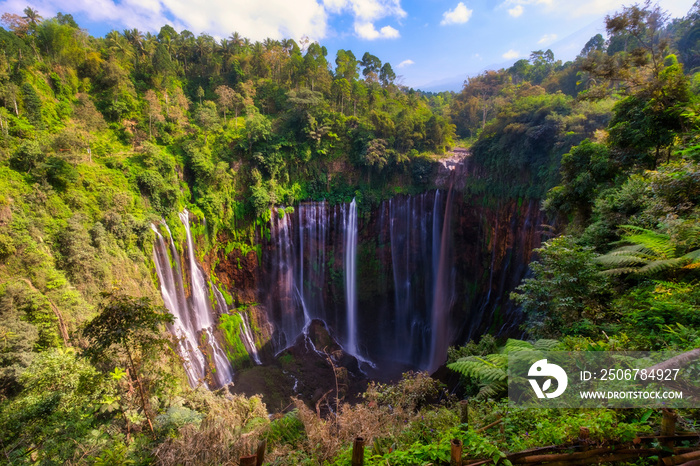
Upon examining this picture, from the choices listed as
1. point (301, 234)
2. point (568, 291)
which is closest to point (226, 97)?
point (301, 234)

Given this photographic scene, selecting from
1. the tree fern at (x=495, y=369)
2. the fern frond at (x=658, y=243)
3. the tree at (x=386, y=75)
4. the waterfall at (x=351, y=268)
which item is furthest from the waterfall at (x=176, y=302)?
the tree at (x=386, y=75)

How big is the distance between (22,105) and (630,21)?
23.9 metres

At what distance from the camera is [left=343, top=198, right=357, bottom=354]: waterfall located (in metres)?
20.1

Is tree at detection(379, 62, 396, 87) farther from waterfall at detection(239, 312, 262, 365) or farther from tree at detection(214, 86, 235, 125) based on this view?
waterfall at detection(239, 312, 262, 365)

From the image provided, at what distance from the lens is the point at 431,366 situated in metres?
18.2

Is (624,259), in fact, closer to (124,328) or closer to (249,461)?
(249,461)

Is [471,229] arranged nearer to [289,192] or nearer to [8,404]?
[289,192]

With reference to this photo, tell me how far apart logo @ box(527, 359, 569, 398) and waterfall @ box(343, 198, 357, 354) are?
16.6 meters

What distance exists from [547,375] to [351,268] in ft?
55.7

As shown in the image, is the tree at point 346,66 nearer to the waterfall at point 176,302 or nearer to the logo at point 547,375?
the waterfall at point 176,302

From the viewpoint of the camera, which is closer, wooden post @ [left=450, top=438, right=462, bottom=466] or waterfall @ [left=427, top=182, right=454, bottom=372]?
wooden post @ [left=450, top=438, right=462, bottom=466]

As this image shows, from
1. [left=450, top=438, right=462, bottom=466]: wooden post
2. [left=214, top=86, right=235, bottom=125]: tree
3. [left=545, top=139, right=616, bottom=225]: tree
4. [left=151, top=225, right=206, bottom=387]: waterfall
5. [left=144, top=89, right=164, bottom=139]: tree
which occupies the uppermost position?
[left=214, top=86, right=235, bottom=125]: tree

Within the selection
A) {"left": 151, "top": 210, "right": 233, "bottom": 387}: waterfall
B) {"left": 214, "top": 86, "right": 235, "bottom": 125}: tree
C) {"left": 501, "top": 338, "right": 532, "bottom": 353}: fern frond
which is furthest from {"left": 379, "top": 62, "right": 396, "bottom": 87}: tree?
{"left": 501, "top": 338, "right": 532, "bottom": 353}: fern frond

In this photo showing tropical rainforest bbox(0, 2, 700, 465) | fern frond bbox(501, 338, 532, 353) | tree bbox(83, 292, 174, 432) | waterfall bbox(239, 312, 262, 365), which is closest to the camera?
tropical rainforest bbox(0, 2, 700, 465)
